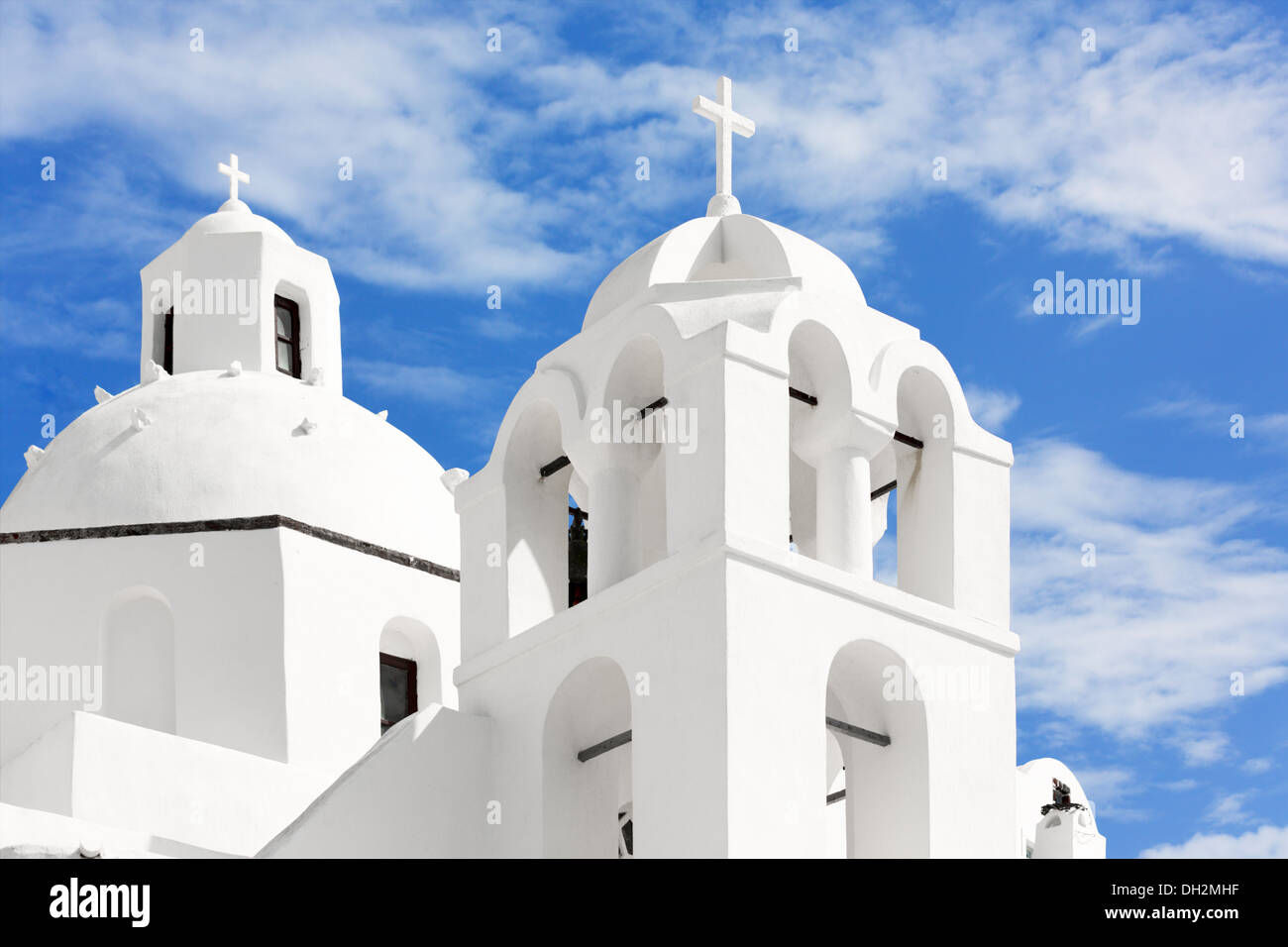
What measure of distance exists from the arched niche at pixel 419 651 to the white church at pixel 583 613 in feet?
0.12

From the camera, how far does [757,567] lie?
17547mm

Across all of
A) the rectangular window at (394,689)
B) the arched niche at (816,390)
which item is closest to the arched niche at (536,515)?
the arched niche at (816,390)

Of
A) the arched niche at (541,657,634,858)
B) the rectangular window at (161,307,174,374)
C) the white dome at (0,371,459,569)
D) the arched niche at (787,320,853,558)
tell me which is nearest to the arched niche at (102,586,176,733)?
the white dome at (0,371,459,569)

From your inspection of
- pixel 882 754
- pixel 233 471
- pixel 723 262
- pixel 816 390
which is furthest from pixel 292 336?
pixel 882 754

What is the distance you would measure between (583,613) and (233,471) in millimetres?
5705

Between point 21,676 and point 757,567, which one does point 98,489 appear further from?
point 757,567

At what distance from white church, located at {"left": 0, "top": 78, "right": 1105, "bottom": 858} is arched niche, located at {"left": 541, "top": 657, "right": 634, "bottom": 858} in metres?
0.02

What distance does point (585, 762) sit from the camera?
62.0 feet

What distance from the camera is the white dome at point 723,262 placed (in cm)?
1955

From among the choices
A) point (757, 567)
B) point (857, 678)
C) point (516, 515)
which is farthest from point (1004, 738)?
point (516, 515)

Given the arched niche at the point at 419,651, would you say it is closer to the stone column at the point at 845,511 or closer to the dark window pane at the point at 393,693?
the dark window pane at the point at 393,693

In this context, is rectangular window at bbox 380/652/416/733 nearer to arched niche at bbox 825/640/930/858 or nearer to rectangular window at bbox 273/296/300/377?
rectangular window at bbox 273/296/300/377

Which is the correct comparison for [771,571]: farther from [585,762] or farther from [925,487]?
[925,487]

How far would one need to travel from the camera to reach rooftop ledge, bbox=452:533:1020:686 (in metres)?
17.5
